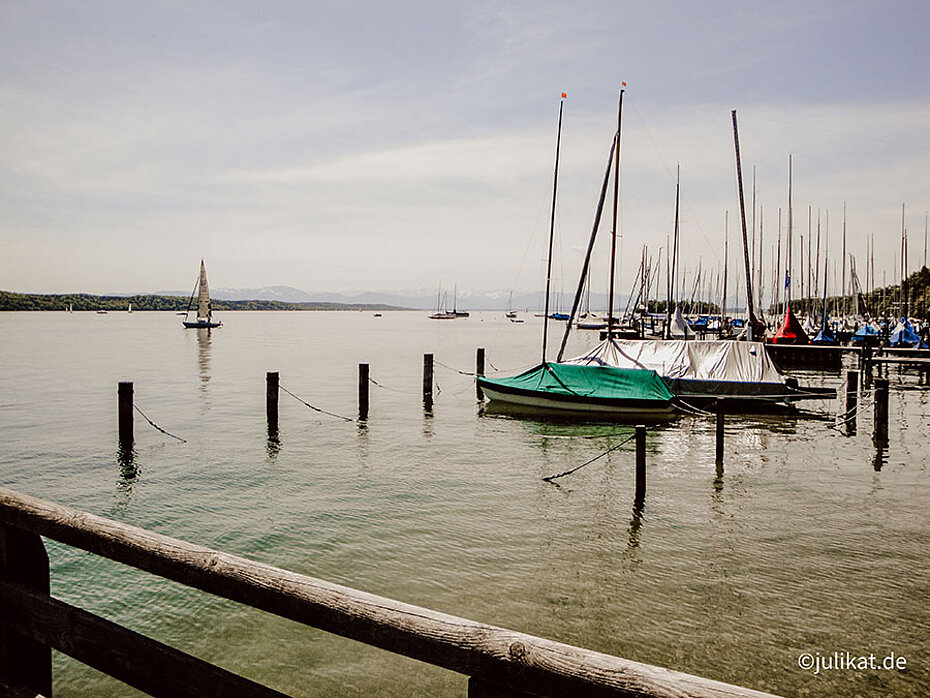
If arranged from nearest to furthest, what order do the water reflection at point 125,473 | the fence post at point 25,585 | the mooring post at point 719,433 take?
the fence post at point 25,585 → the water reflection at point 125,473 → the mooring post at point 719,433

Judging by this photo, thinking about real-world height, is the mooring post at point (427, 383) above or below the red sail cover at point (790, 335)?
below

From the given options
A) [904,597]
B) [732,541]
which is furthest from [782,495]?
[904,597]

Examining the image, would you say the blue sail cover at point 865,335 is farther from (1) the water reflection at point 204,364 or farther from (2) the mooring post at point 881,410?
(1) the water reflection at point 204,364

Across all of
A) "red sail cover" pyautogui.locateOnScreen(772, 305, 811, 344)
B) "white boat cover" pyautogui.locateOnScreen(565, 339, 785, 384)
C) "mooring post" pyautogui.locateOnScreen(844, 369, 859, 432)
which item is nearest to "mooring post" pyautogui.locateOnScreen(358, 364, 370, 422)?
A: "white boat cover" pyautogui.locateOnScreen(565, 339, 785, 384)

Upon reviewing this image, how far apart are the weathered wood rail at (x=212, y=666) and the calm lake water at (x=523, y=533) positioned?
4.26 meters

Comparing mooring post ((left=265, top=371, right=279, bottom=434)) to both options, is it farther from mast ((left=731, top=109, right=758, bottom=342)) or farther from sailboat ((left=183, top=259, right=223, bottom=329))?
sailboat ((left=183, top=259, right=223, bottom=329))

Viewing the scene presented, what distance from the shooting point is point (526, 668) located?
2.30 metres

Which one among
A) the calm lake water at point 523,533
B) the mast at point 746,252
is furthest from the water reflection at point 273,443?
the mast at point 746,252

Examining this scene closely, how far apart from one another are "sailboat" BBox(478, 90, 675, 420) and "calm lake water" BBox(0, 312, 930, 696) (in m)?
1.22

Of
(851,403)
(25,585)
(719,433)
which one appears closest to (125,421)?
(719,433)

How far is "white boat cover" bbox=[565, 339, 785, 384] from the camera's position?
2658 centimetres

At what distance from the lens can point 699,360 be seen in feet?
89.8

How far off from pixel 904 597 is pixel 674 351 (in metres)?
19.1

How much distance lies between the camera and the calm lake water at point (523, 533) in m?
7.84
